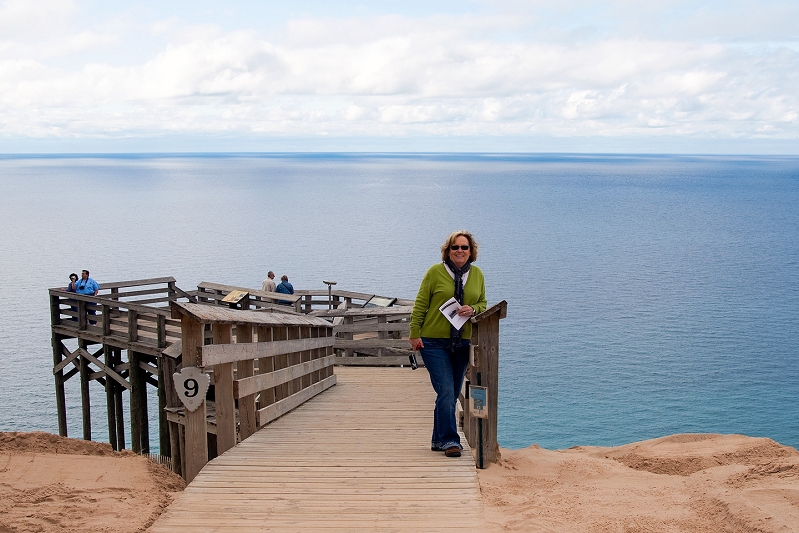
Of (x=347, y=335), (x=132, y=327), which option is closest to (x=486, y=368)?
(x=347, y=335)

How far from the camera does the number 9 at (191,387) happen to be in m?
5.43

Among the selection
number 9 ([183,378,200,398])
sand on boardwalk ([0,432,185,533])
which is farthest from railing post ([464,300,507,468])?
sand on boardwalk ([0,432,185,533])

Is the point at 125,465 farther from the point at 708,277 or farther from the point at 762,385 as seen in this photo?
the point at 708,277

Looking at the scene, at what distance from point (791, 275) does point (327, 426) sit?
155 feet

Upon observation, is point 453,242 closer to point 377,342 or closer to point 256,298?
point 377,342

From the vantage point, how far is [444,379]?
6570 mm

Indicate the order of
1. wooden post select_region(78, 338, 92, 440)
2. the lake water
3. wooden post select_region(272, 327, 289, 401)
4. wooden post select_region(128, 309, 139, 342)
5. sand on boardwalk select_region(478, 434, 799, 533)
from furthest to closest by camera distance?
the lake water < wooden post select_region(78, 338, 92, 440) < wooden post select_region(128, 309, 139, 342) < wooden post select_region(272, 327, 289, 401) < sand on boardwalk select_region(478, 434, 799, 533)

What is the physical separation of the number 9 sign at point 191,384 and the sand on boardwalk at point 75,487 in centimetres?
64

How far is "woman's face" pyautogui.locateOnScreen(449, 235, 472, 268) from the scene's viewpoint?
6418mm

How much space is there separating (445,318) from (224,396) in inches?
70.9

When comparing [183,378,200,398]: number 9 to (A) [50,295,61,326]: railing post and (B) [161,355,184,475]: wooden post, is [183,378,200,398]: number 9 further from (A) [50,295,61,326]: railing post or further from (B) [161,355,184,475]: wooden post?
(A) [50,295,61,326]: railing post

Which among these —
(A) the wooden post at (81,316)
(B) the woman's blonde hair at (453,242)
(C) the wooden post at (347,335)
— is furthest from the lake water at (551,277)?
(B) the woman's blonde hair at (453,242)

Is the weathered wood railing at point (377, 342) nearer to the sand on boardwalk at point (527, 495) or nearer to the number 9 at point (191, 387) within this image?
the sand on boardwalk at point (527, 495)

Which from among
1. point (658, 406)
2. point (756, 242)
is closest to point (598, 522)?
point (658, 406)
